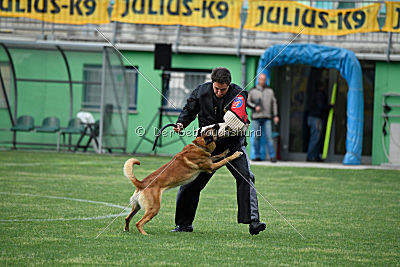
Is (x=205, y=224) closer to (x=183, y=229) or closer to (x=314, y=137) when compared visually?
(x=183, y=229)

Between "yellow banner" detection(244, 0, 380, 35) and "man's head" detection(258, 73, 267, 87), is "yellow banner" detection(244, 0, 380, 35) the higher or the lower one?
the higher one

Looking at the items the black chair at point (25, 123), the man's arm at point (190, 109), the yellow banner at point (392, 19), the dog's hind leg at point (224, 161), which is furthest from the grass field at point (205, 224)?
the yellow banner at point (392, 19)

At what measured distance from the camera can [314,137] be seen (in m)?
22.3

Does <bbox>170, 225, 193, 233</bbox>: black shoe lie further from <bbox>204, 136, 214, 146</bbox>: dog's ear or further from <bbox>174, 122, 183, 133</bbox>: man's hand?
<bbox>174, 122, 183, 133</bbox>: man's hand

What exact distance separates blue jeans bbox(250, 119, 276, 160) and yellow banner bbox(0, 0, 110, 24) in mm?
5963

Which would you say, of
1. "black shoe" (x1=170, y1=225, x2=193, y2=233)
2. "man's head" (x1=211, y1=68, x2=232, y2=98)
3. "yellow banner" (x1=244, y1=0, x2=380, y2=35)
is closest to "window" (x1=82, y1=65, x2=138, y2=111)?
"yellow banner" (x1=244, y1=0, x2=380, y2=35)

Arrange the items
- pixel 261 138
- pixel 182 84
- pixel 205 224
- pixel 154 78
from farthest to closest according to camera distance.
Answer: pixel 182 84 → pixel 154 78 → pixel 261 138 → pixel 205 224

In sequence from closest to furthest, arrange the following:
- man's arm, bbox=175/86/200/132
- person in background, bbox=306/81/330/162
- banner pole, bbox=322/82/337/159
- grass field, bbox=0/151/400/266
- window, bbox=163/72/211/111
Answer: grass field, bbox=0/151/400/266 < man's arm, bbox=175/86/200/132 < person in background, bbox=306/81/330/162 < banner pole, bbox=322/82/337/159 < window, bbox=163/72/211/111

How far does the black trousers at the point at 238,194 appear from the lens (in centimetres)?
786

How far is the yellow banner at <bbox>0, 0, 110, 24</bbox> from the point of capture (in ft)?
72.4

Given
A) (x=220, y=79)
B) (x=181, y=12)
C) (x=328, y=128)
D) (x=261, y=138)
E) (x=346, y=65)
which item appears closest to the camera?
(x=220, y=79)

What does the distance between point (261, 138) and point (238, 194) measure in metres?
12.8

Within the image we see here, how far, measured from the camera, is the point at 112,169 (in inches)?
658

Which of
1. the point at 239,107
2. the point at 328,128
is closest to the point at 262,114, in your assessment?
the point at 328,128
